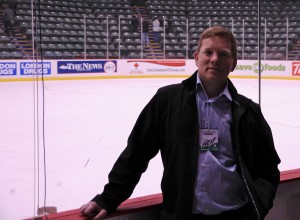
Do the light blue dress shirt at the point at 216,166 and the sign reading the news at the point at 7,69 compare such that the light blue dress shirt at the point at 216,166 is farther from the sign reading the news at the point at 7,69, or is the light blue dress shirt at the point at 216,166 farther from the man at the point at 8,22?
the sign reading the news at the point at 7,69

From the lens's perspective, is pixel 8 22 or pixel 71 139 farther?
pixel 8 22

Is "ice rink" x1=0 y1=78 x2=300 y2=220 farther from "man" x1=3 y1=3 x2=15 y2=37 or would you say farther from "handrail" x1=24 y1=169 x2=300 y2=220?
"man" x1=3 y1=3 x2=15 y2=37

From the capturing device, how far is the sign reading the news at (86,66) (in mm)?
9312

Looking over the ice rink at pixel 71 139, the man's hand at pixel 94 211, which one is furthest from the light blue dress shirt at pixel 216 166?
the ice rink at pixel 71 139

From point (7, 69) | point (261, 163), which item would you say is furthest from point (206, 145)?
point (7, 69)

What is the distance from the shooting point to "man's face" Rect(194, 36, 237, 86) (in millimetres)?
1159

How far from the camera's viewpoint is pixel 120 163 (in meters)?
1.23

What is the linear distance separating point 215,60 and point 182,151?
0.84 ft

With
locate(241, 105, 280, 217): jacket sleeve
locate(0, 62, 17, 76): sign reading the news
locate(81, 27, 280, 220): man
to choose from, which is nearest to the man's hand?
locate(81, 27, 280, 220): man

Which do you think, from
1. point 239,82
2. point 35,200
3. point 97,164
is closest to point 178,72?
point 239,82

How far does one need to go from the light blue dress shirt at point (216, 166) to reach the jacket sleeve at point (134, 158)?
138 millimetres

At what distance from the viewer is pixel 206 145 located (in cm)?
118

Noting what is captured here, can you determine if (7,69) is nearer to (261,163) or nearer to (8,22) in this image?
(8,22)

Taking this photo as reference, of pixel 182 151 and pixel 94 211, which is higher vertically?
pixel 182 151
